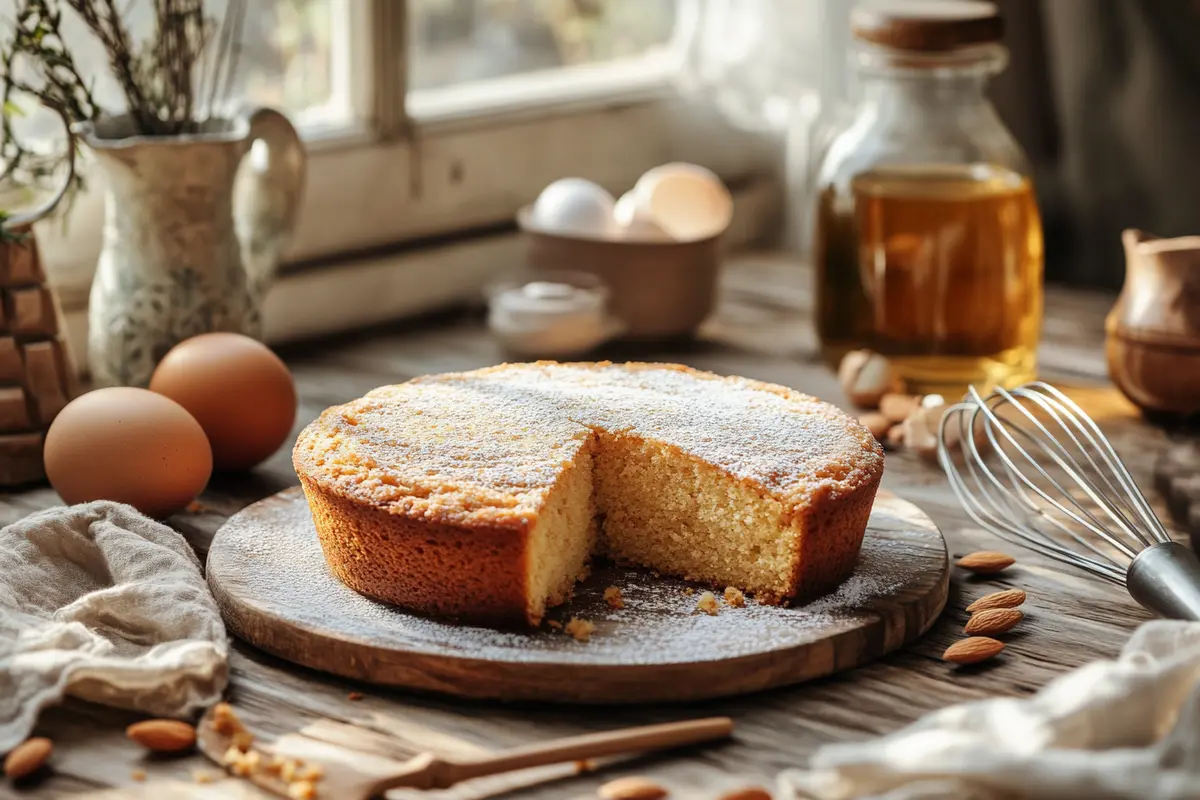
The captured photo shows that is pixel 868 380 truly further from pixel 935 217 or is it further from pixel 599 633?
pixel 599 633

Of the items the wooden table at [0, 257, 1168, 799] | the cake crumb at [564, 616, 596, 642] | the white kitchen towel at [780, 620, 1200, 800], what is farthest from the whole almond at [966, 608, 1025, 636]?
the cake crumb at [564, 616, 596, 642]

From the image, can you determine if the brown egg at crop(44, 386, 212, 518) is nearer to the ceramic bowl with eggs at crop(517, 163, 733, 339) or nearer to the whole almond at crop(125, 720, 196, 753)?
the whole almond at crop(125, 720, 196, 753)

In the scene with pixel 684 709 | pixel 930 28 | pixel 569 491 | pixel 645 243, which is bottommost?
pixel 684 709

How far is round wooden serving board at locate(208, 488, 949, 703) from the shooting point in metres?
1.07

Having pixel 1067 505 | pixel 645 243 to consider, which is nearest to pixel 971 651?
pixel 1067 505

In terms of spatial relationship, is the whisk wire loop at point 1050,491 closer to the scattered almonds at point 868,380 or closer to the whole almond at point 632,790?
the scattered almonds at point 868,380

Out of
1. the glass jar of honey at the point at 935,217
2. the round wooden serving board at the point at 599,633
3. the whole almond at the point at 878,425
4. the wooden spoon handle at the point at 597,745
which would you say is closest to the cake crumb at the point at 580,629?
the round wooden serving board at the point at 599,633

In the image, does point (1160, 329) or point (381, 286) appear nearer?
point (1160, 329)

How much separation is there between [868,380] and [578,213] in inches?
19.5

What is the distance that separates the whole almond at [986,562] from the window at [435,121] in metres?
1.11

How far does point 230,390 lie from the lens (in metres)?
1.48

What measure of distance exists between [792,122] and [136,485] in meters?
1.54

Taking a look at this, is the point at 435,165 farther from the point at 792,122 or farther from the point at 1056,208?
the point at 1056,208

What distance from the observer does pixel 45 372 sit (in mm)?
1489
